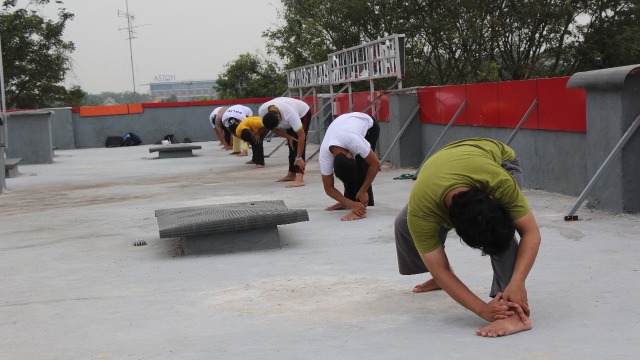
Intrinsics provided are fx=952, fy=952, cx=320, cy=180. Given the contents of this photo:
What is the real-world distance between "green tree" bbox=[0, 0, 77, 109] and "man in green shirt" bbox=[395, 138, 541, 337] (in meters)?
41.2

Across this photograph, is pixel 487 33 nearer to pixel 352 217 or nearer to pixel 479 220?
pixel 352 217

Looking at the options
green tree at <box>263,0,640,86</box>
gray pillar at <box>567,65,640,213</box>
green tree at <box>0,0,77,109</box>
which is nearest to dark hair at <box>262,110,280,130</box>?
gray pillar at <box>567,65,640,213</box>

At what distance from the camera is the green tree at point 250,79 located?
4800cm

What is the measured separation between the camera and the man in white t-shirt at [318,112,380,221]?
30.7 ft

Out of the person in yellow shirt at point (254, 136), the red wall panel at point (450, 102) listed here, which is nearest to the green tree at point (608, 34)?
the person in yellow shirt at point (254, 136)

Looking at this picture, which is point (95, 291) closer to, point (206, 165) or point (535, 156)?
point (535, 156)

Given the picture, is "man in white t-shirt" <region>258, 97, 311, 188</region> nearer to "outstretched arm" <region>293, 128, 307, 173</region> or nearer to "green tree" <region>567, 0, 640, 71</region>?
"outstretched arm" <region>293, 128, 307, 173</region>

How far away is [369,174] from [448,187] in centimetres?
504

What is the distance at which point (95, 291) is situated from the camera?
6.65 m

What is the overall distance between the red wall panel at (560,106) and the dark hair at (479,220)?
5.95 metres

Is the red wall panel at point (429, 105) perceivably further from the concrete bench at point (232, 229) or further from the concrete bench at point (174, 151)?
the concrete bench at point (174, 151)

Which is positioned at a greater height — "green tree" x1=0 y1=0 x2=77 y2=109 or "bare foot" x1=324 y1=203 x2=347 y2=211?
"green tree" x1=0 y1=0 x2=77 y2=109

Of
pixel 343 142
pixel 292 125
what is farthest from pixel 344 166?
pixel 292 125

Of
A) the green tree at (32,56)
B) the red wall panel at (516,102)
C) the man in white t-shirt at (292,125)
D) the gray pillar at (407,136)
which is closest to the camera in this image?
the red wall panel at (516,102)
